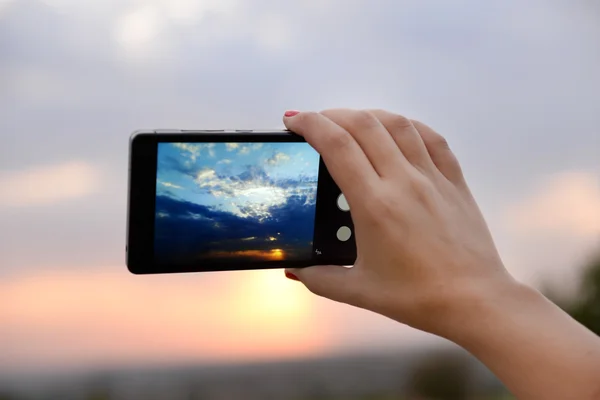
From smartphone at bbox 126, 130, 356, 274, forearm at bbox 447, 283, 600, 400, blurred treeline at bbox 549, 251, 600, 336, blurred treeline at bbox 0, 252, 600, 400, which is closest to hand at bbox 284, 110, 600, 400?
forearm at bbox 447, 283, 600, 400

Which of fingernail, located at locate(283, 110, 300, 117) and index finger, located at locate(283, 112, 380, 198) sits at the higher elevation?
fingernail, located at locate(283, 110, 300, 117)

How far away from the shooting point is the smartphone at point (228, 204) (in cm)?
63

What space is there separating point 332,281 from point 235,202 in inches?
5.9

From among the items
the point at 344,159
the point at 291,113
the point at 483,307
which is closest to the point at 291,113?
the point at 291,113

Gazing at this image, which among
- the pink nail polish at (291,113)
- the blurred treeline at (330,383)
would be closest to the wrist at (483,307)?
the pink nail polish at (291,113)

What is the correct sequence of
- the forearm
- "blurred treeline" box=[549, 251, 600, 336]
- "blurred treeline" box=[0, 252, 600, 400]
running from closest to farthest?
the forearm < "blurred treeline" box=[0, 252, 600, 400] < "blurred treeline" box=[549, 251, 600, 336]

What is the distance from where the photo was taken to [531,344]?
0.45 m

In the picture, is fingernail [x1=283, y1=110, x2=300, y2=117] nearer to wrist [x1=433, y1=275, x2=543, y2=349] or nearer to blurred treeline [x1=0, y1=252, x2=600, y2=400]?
wrist [x1=433, y1=275, x2=543, y2=349]

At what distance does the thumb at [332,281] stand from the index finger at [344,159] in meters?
0.08

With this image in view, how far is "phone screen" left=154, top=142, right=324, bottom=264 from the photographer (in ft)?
2.09

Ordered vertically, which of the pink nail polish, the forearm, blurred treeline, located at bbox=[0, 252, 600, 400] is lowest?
blurred treeline, located at bbox=[0, 252, 600, 400]

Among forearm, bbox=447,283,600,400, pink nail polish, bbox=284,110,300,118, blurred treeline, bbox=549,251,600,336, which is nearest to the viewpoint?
forearm, bbox=447,283,600,400

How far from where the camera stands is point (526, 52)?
85.8 inches

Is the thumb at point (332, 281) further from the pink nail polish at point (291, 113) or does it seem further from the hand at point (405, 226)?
the pink nail polish at point (291, 113)
